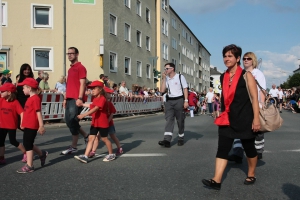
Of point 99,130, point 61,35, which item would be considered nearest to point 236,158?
point 99,130

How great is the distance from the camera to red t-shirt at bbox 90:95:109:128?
18.7 ft

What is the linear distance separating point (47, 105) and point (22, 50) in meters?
12.0

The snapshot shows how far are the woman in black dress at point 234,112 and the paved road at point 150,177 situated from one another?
1.39 feet

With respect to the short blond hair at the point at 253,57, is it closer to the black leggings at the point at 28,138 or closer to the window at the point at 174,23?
the black leggings at the point at 28,138

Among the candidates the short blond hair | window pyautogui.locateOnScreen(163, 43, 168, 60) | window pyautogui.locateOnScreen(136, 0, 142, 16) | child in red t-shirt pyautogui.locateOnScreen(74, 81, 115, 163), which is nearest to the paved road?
child in red t-shirt pyautogui.locateOnScreen(74, 81, 115, 163)

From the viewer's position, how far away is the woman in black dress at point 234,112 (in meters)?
4.04

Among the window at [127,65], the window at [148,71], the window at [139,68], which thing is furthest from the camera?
the window at [148,71]

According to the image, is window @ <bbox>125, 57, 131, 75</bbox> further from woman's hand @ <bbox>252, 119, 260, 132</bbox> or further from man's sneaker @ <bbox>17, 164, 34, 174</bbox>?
woman's hand @ <bbox>252, 119, 260, 132</bbox>

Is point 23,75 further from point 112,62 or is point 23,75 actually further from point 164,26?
point 164,26

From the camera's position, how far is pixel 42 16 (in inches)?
938

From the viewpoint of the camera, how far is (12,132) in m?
5.68

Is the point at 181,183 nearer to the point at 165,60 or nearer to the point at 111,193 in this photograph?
the point at 111,193

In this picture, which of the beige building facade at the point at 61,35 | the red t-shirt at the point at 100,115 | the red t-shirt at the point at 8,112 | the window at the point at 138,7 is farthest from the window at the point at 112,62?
the red t-shirt at the point at 8,112

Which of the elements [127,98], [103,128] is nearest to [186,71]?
[127,98]
